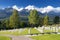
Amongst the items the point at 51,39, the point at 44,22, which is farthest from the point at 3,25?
the point at 51,39

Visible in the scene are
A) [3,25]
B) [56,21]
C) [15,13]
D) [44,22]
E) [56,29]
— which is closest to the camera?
[56,29]

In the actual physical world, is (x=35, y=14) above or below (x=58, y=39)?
above

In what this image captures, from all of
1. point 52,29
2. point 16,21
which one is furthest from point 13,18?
point 52,29

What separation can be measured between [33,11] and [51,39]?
78.5 metres

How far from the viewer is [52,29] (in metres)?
65.5

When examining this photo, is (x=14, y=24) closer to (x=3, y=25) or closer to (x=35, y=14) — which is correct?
(x=35, y=14)

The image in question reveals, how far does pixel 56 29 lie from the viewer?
63.9m

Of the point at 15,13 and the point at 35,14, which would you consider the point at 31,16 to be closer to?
the point at 35,14

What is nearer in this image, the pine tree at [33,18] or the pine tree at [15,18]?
the pine tree at [15,18]

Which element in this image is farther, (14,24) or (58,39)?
(14,24)

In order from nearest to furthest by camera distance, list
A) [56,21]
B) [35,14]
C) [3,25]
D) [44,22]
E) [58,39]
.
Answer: [58,39]
[35,14]
[44,22]
[3,25]
[56,21]

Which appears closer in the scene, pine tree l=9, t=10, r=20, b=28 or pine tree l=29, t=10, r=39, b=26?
pine tree l=9, t=10, r=20, b=28

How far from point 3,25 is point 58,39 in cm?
10965

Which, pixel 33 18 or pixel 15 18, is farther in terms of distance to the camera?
pixel 33 18
